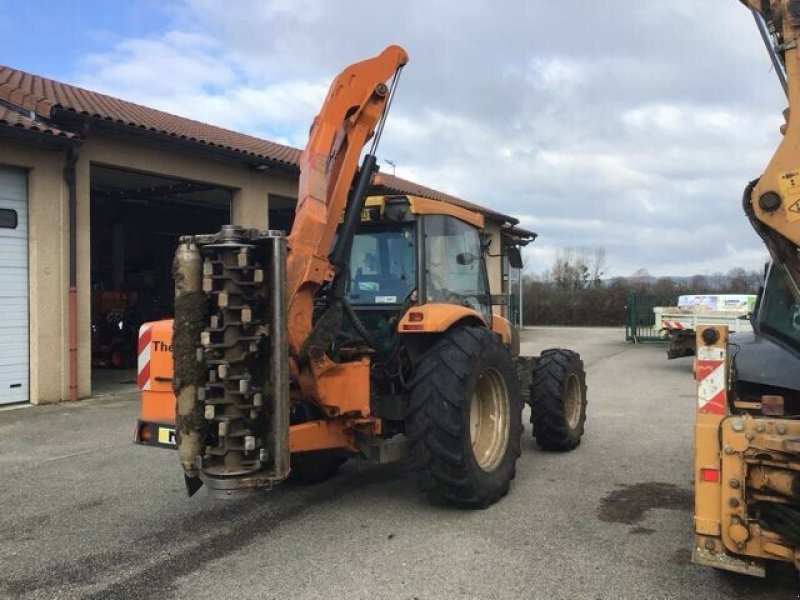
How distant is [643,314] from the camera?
23359 mm

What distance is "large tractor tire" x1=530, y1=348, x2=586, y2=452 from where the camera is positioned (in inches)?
271

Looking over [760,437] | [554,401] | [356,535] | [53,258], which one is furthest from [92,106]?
[760,437]

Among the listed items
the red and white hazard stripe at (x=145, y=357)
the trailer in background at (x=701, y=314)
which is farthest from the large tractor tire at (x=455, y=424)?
the trailer in background at (x=701, y=314)

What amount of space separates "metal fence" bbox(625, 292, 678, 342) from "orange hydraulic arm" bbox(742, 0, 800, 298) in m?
20.7

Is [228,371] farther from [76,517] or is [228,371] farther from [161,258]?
[161,258]

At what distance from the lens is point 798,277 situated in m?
3.46

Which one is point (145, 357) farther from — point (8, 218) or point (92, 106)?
point (92, 106)

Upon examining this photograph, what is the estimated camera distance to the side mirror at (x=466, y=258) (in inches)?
237

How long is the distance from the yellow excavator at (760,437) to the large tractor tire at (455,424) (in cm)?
167

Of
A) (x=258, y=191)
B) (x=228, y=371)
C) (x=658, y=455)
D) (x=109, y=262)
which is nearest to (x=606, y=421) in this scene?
(x=658, y=455)

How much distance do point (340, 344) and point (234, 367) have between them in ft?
4.48

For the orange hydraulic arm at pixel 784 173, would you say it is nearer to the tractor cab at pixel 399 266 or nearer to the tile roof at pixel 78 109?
the tractor cab at pixel 399 266

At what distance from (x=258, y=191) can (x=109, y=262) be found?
8.96m

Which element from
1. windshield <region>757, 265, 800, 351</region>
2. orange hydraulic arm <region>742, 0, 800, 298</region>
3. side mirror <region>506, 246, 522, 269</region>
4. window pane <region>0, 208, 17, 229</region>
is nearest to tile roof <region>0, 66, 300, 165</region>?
window pane <region>0, 208, 17, 229</region>
